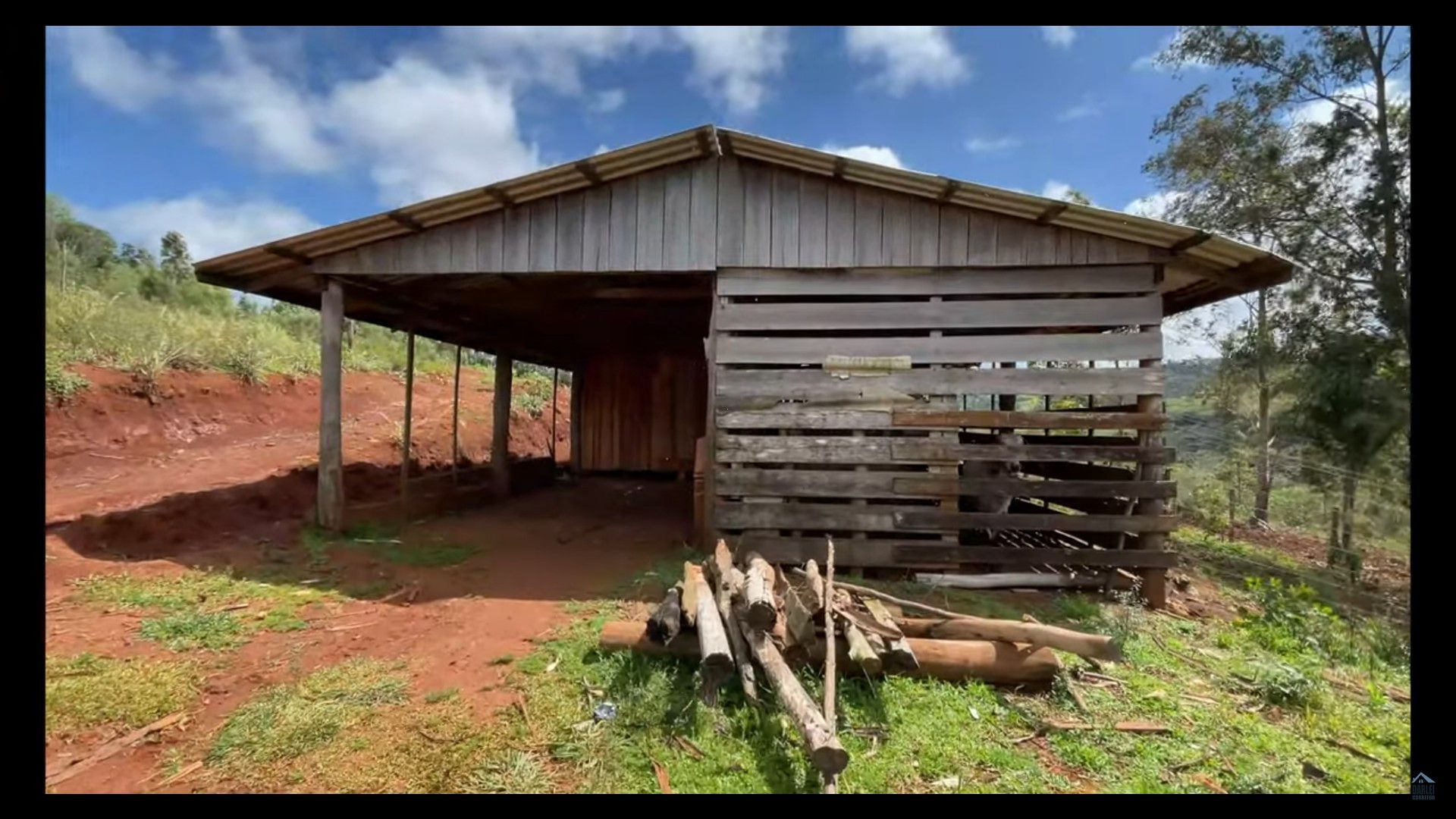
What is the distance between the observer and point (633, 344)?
12.6 m

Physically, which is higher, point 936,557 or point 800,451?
point 800,451

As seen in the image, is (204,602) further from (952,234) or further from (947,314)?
(952,234)

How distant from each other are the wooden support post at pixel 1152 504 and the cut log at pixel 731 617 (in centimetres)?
430

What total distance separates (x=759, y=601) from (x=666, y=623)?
0.73 metres

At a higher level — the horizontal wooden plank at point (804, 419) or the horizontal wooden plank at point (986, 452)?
the horizontal wooden plank at point (804, 419)

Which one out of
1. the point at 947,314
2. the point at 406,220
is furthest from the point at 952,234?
the point at 406,220

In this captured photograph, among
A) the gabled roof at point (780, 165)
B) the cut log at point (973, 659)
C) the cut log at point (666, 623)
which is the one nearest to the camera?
the cut log at point (973, 659)

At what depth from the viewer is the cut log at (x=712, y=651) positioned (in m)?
3.38

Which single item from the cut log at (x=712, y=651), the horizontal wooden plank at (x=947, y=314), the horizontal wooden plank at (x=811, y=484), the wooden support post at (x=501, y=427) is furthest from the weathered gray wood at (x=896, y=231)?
the wooden support post at (x=501, y=427)

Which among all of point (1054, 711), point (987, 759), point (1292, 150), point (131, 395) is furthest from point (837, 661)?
point (1292, 150)

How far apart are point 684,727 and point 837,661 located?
1048mm

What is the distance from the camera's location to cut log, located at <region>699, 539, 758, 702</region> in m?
3.46

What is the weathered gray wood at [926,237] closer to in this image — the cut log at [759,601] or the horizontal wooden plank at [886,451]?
the horizontal wooden plank at [886,451]

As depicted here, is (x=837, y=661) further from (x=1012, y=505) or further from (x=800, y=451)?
(x=1012, y=505)
